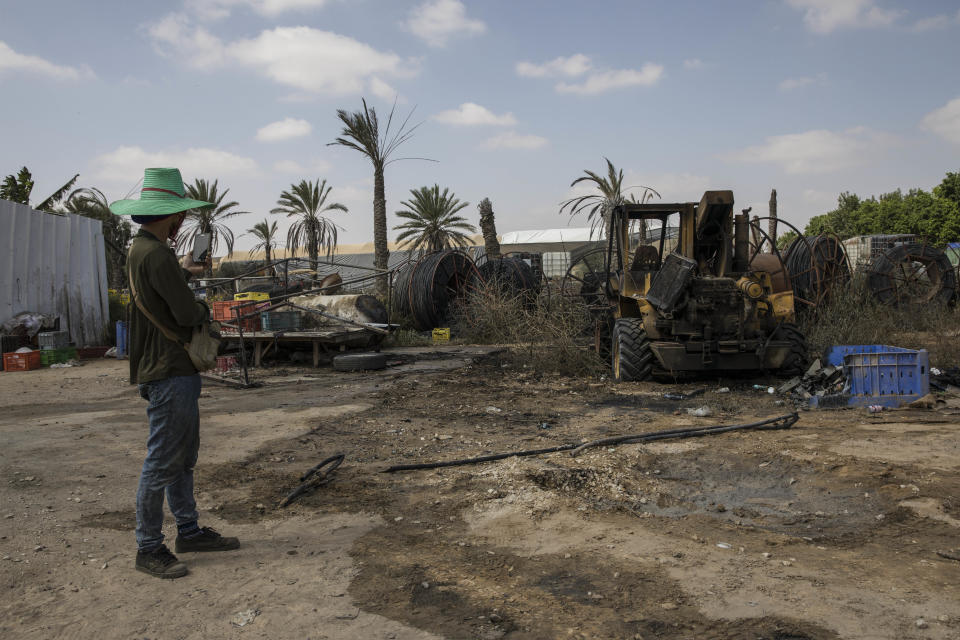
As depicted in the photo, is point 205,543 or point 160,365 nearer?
point 160,365

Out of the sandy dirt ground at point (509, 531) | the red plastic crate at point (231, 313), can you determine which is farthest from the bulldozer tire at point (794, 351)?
the red plastic crate at point (231, 313)

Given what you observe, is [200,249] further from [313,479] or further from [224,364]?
[224,364]

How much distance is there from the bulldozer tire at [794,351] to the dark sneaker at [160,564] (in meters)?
7.98

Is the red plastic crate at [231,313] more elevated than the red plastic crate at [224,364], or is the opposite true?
the red plastic crate at [231,313]

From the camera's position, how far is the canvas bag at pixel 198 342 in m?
3.51

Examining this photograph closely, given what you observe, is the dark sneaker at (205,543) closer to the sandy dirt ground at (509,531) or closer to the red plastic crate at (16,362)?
the sandy dirt ground at (509,531)

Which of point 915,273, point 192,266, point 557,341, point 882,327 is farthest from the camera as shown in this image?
point 915,273

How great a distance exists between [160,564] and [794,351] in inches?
322

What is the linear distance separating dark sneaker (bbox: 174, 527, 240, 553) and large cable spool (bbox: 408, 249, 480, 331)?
48.4ft

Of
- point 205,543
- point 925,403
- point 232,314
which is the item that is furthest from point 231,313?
point 925,403

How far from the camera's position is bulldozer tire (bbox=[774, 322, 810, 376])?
29.9 ft

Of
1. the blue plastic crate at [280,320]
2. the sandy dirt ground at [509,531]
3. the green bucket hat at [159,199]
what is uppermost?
the green bucket hat at [159,199]

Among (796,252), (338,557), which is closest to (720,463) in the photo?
(338,557)

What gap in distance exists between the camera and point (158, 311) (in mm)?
3518
